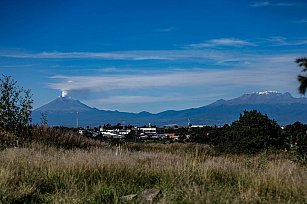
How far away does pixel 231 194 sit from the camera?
26.1 feet

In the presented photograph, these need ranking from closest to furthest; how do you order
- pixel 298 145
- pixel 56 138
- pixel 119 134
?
pixel 298 145
pixel 56 138
pixel 119 134

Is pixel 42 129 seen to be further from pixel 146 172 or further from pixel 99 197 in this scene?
pixel 99 197

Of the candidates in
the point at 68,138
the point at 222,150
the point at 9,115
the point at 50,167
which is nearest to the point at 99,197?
the point at 50,167

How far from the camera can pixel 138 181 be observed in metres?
10.3

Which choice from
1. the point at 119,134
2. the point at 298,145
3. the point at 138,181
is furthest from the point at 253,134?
the point at 138,181

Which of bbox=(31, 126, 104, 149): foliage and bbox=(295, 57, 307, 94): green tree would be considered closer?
bbox=(295, 57, 307, 94): green tree

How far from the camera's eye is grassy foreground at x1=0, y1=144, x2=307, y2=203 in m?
7.93

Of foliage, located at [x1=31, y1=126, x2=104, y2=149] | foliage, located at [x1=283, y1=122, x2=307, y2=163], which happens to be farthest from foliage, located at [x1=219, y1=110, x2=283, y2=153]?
foliage, located at [x1=31, y1=126, x2=104, y2=149]

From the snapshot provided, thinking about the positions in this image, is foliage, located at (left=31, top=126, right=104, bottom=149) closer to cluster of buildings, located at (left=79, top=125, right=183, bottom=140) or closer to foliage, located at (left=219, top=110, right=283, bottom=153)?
cluster of buildings, located at (left=79, top=125, right=183, bottom=140)

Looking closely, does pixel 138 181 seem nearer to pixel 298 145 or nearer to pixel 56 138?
pixel 298 145

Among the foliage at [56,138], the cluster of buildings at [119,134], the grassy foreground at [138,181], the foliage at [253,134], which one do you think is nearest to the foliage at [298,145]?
the grassy foreground at [138,181]

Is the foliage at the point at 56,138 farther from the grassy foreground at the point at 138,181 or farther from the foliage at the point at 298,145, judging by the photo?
the foliage at the point at 298,145

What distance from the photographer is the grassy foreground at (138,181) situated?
7930 millimetres

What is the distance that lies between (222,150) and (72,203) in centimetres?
2625
